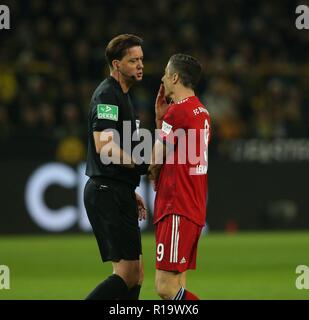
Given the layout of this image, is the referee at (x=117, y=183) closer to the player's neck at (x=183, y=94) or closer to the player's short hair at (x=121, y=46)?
the player's short hair at (x=121, y=46)

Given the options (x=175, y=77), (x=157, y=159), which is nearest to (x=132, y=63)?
(x=175, y=77)

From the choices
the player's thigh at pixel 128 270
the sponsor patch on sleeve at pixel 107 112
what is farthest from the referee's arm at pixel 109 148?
the player's thigh at pixel 128 270

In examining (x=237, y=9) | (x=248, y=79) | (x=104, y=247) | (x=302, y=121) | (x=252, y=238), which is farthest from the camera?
(x=237, y=9)

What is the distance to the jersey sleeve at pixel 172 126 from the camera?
23.6 feet

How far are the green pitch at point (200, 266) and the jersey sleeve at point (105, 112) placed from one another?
276cm

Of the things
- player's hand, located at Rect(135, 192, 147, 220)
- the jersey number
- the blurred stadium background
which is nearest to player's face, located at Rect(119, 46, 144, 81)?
player's hand, located at Rect(135, 192, 147, 220)

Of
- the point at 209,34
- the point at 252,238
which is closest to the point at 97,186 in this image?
the point at 252,238

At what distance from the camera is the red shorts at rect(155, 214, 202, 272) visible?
7.18 meters

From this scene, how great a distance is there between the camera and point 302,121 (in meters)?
18.2

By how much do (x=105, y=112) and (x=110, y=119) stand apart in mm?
67

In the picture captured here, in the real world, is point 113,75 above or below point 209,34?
below
